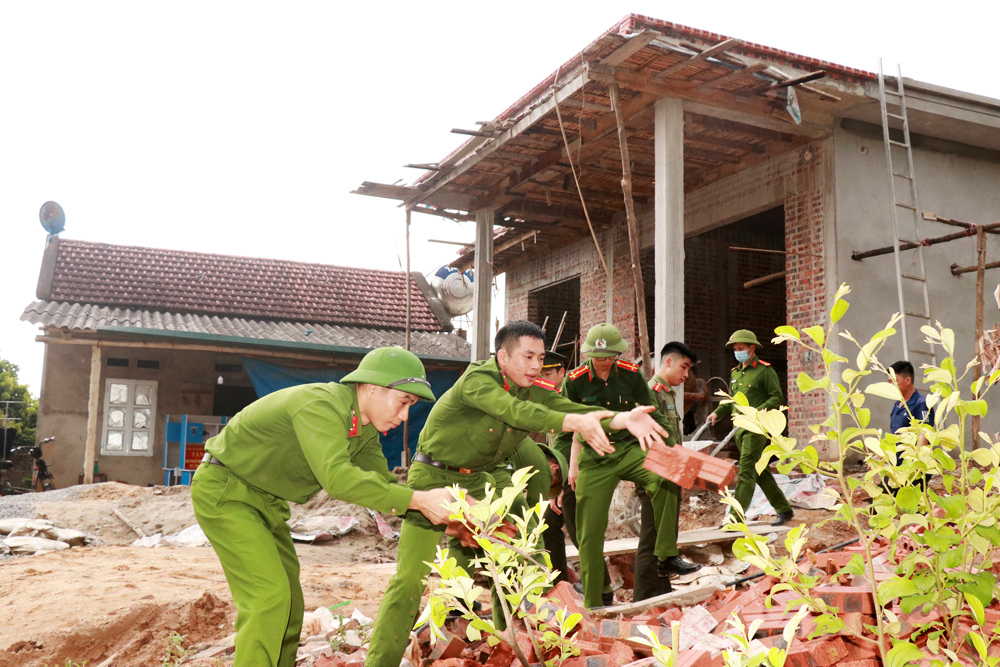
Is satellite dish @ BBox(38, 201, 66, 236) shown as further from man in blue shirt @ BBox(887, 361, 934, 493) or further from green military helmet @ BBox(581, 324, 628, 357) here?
man in blue shirt @ BBox(887, 361, 934, 493)

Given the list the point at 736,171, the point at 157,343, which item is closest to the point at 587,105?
the point at 736,171

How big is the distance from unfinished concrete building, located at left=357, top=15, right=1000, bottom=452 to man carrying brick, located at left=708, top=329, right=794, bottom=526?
1.18 m

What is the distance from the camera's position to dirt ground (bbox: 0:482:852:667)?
5230 millimetres

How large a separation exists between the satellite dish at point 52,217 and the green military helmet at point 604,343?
600 inches

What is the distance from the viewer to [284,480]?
11.6 ft

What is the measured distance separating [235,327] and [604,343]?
36.5 feet

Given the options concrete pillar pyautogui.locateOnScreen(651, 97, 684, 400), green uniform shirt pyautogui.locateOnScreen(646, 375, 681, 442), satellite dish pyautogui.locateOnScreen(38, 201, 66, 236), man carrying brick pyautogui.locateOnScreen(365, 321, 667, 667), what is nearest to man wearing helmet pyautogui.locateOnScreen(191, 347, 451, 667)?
man carrying brick pyautogui.locateOnScreen(365, 321, 667, 667)

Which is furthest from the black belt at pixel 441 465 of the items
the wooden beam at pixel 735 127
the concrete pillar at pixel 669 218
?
the wooden beam at pixel 735 127

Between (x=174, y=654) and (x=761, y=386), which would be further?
(x=761, y=386)

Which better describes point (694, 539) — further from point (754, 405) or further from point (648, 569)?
point (648, 569)

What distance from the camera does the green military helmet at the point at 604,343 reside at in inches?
222

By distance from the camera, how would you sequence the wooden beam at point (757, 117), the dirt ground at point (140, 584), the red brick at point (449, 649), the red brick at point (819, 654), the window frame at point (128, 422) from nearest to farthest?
the red brick at point (819, 654) < the red brick at point (449, 649) < the dirt ground at point (140, 584) < the wooden beam at point (757, 117) < the window frame at point (128, 422)

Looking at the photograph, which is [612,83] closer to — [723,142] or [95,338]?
[723,142]

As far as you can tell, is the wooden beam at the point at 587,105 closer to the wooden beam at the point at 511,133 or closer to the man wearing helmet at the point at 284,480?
the wooden beam at the point at 511,133
